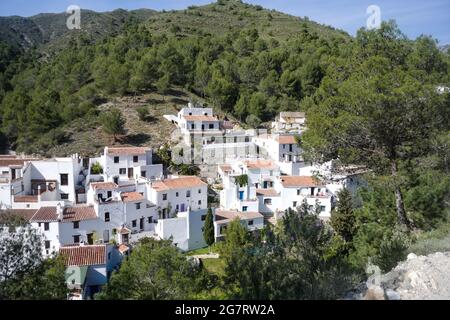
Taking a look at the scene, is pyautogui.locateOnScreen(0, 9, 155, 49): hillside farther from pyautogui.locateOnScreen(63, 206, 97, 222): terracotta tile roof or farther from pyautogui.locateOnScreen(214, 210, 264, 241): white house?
pyautogui.locateOnScreen(214, 210, 264, 241): white house

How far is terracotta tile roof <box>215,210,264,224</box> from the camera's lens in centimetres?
2094

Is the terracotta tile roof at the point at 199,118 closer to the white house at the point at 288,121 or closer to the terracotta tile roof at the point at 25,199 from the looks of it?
the white house at the point at 288,121

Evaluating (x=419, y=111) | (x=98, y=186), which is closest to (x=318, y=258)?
(x=419, y=111)

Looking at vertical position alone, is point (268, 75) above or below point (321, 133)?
above

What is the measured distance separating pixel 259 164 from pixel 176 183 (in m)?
5.65

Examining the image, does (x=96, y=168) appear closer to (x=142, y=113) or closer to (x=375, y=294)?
(x=142, y=113)

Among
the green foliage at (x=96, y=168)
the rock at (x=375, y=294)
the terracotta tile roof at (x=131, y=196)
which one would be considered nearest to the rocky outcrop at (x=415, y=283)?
the rock at (x=375, y=294)

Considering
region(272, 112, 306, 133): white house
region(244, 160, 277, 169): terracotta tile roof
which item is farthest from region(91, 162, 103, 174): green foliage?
region(272, 112, 306, 133): white house

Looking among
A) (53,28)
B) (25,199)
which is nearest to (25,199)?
(25,199)

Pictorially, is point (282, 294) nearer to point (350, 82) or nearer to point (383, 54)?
point (350, 82)

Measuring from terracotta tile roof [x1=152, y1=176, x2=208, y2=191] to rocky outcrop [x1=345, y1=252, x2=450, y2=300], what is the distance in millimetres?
16795

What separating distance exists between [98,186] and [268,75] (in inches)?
962

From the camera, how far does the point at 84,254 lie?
15266mm

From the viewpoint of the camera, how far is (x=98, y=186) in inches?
805
